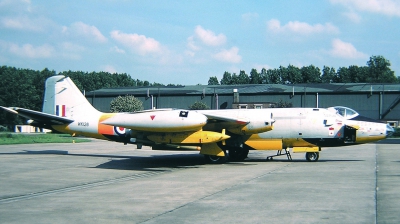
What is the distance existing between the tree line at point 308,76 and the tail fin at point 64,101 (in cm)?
9289

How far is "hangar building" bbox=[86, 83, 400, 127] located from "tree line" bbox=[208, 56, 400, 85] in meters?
47.1

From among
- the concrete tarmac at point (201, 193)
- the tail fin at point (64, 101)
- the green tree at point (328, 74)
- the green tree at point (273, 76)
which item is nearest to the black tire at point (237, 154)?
the concrete tarmac at point (201, 193)

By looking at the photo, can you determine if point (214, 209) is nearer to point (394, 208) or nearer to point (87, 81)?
point (394, 208)

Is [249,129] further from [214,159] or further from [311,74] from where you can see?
[311,74]

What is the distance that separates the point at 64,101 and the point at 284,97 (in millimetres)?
45801

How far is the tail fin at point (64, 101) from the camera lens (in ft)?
79.9

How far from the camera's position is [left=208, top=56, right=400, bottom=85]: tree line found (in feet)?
385

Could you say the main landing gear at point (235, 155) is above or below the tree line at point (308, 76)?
below

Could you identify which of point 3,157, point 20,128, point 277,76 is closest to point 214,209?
point 3,157

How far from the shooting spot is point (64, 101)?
24453mm

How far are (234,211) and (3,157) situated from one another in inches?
728

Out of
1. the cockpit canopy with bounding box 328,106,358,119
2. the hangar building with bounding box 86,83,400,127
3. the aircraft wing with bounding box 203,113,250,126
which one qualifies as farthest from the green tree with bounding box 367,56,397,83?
the aircraft wing with bounding box 203,113,250,126

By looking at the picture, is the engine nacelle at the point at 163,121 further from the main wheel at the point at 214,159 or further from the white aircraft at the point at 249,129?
the main wheel at the point at 214,159

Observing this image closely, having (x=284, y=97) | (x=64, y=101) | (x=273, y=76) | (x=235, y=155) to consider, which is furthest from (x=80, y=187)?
(x=273, y=76)
